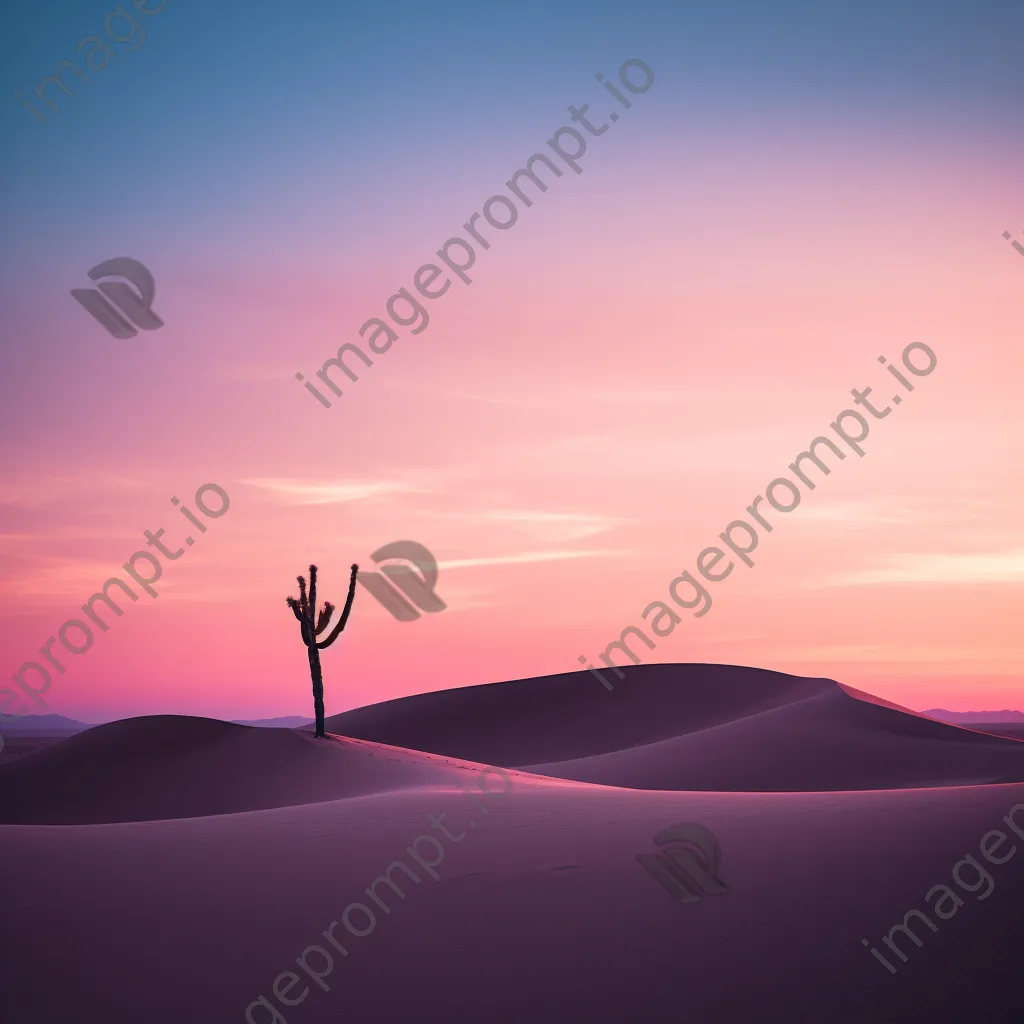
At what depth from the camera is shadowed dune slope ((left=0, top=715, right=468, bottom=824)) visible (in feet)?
60.0

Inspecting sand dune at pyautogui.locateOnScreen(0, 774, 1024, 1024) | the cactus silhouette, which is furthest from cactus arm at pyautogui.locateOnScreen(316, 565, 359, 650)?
sand dune at pyautogui.locateOnScreen(0, 774, 1024, 1024)

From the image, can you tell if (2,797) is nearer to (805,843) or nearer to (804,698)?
(805,843)

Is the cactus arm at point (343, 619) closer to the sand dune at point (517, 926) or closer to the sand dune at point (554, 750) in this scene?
the sand dune at point (554, 750)

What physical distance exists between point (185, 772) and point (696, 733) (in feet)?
46.6

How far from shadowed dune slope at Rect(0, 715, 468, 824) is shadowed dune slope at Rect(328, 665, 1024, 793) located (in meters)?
7.86

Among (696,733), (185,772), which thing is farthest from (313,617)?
(696,733)

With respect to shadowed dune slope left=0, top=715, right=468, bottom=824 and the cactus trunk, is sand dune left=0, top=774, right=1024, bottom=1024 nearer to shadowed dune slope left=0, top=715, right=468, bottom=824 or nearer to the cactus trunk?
shadowed dune slope left=0, top=715, right=468, bottom=824

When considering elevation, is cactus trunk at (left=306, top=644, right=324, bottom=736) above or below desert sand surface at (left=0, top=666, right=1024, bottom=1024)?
below

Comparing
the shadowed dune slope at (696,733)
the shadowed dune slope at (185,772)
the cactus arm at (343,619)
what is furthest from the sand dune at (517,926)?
the shadowed dune slope at (696,733)

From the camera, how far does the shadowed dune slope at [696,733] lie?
24734 mm

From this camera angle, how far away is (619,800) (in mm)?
12664

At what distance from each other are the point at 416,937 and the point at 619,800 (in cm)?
516

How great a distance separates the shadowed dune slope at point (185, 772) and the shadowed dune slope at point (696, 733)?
309 inches

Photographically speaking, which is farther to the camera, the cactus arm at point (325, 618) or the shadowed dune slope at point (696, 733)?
the shadowed dune slope at point (696, 733)
